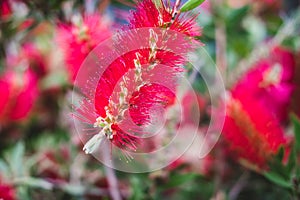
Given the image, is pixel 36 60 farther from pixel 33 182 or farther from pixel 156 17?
pixel 156 17

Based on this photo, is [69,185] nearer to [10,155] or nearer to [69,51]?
[10,155]

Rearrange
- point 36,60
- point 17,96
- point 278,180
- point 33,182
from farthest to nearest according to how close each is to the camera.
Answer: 1. point 36,60
2. point 17,96
3. point 33,182
4. point 278,180

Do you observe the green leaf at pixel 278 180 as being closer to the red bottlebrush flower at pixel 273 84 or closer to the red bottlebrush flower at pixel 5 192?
the red bottlebrush flower at pixel 273 84

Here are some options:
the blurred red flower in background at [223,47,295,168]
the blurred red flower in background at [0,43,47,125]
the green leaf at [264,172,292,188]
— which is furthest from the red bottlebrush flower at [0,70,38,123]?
the green leaf at [264,172,292,188]

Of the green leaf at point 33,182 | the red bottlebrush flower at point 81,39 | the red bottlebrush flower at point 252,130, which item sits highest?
the red bottlebrush flower at point 81,39

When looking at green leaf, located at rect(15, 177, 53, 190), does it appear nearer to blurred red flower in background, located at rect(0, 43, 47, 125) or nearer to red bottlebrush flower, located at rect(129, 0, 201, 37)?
blurred red flower in background, located at rect(0, 43, 47, 125)

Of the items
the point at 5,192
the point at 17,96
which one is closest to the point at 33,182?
the point at 5,192

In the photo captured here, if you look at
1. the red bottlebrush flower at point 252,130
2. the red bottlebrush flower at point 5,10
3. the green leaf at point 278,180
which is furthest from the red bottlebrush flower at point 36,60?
the green leaf at point 278,180

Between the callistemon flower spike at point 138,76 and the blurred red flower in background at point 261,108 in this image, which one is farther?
the blurred red flower in background at point 261,108
